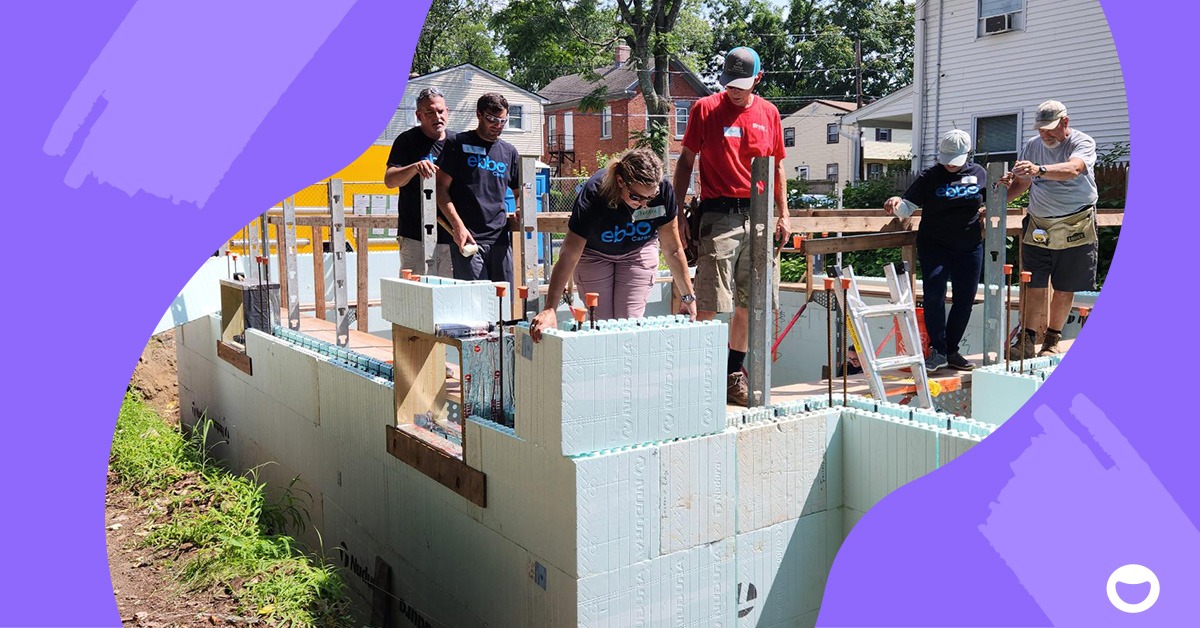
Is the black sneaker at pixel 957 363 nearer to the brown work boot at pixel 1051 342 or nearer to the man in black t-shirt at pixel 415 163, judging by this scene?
the brown work boot at pixel 1051 342

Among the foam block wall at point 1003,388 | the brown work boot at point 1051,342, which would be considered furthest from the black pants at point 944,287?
the foam block wall at point 1003,388

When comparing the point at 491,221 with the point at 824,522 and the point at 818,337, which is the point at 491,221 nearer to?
the point at 824,522

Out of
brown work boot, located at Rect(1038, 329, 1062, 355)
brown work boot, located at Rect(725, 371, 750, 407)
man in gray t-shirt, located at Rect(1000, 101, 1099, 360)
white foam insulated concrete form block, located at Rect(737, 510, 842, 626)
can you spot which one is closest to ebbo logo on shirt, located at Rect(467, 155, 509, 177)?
brown work boot, located at Rect(725, 371, 750, 407)

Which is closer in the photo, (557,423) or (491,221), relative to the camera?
(557,423)

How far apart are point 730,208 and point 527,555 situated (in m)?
2.04

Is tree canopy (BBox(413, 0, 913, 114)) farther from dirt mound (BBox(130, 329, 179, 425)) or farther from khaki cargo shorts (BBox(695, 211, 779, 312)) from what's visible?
khaki cargo shorts (BBox(695, 211, 779, 312))

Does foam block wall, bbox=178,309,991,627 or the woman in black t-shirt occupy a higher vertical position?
the woman in black t-shirt

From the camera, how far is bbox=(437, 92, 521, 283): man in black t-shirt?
548 centimetres

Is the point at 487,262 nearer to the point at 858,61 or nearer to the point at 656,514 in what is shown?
the point at 656,514

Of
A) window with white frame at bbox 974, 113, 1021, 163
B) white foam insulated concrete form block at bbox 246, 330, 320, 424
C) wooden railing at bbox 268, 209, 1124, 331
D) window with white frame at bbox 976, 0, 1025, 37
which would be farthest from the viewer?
window with white frame at bbox 974, 113, 1021, 163

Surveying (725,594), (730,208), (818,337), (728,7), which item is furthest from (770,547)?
(728,7)

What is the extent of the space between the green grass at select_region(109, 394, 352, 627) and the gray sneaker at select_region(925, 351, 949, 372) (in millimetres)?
3600

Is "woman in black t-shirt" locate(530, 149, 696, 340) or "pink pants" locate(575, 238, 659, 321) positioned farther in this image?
"pink pants" locate(575, 238, 659, 321)

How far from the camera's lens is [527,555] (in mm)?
4008
